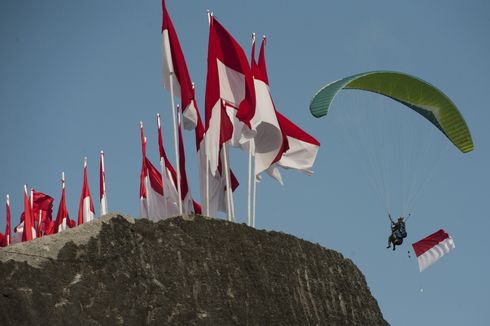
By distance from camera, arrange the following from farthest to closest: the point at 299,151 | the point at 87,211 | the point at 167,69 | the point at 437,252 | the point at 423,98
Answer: the point at 87,211
the point at 423,98
the point at 437,252
the point at 299,151
the point at 167,69

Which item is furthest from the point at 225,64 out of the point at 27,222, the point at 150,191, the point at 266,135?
the point at 27,222

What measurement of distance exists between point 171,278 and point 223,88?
5879 mm

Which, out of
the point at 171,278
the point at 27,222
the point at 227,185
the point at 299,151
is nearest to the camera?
the point at 171,278

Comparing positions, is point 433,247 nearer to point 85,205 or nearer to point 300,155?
point 300,155

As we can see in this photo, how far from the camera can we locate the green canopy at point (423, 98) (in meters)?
Result: 25.0

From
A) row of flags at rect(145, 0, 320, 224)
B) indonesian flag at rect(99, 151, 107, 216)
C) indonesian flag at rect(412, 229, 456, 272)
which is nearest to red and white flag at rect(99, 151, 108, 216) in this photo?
indonesian flag at rect(99, 151, 107, 216)

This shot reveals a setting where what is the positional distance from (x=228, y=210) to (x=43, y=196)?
9.82m

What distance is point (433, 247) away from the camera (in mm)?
25125

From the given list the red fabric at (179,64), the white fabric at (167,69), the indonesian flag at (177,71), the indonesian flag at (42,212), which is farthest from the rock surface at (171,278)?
the indonesian flag at (42,212)

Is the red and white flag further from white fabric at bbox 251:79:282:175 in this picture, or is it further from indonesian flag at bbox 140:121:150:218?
white fabric at bbox 251:79:282:175

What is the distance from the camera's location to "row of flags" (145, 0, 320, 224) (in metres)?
20.4

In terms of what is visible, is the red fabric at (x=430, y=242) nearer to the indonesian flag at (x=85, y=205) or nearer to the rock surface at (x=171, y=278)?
the rock surface at (x=171, y=278)

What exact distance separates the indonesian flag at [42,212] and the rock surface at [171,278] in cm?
1074

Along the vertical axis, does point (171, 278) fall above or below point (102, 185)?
below
